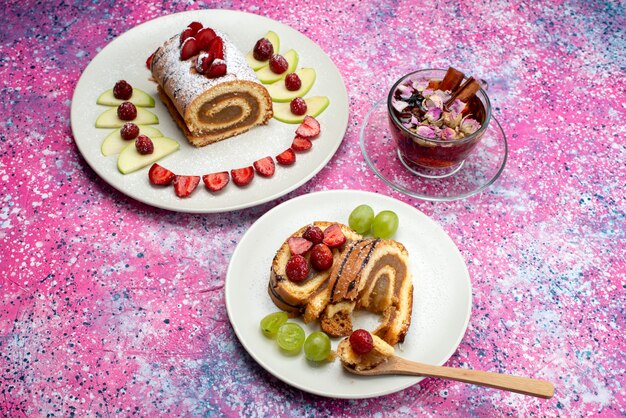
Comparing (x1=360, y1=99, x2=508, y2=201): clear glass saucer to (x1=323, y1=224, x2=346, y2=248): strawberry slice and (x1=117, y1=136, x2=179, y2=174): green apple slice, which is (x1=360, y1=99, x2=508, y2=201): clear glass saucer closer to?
(x1=323, y1=224, x2=346, y2=248): strawberry slice

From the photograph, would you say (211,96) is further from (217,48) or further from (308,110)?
(308,110)

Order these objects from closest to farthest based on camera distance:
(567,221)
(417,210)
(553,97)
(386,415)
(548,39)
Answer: (386,415)
(417,210)
(567,221)
(553,97)
(548,39)

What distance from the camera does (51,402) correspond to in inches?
76.5

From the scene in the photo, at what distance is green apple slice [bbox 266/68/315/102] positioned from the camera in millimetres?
2777

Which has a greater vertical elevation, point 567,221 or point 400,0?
point 400,0

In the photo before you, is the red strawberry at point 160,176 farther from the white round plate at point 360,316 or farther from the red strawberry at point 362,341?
the red strawberry at point 362,341

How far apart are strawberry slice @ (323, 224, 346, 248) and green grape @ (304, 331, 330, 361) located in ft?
1.05

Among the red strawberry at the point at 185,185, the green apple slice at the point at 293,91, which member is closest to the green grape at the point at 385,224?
the red strawberry at the point at 185,185

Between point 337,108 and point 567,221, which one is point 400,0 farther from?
point 567,221

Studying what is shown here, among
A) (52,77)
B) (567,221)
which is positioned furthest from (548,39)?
(52,77)

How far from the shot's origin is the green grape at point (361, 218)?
2.23 metres

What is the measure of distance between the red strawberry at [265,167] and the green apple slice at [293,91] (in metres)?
0.40

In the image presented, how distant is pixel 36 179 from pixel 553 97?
2278mm

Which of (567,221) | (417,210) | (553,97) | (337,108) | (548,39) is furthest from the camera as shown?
(548,39)
